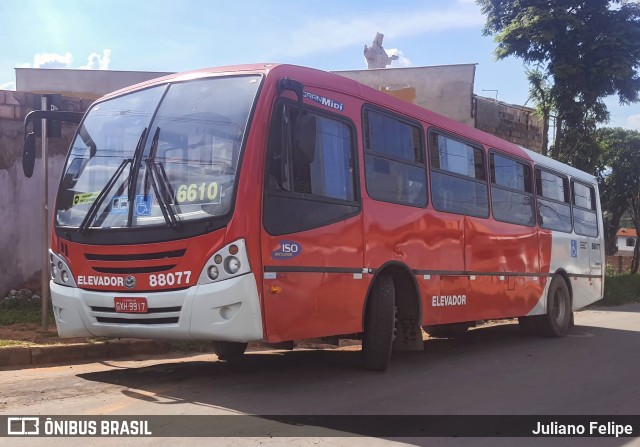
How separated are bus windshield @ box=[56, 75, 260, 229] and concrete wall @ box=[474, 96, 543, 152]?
50.6 feet

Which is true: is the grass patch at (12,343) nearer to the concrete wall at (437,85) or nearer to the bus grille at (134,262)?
the bus grille at (134,262)

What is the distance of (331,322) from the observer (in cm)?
605

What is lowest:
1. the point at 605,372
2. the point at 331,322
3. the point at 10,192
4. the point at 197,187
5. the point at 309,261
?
the point at 605,372

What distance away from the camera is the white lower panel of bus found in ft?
17.2

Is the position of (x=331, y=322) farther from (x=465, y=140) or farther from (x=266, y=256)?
(x=465, y=140)

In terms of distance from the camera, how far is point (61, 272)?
20.3 ft

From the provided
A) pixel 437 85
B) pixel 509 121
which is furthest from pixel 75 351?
pixel 509 121

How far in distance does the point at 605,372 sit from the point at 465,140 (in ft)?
11.3

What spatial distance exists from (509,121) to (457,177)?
14.4 m

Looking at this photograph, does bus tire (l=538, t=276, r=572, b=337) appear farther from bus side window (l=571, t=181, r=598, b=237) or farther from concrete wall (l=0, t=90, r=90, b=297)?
concrete wall (l=0, t=90, r=90, b=297)

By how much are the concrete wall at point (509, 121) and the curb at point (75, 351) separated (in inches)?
575

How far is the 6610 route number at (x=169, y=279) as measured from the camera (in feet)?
17.6

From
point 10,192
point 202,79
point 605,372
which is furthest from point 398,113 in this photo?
point 10,192

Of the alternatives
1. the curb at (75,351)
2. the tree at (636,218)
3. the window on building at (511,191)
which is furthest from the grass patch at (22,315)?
the tree at (636,218)
